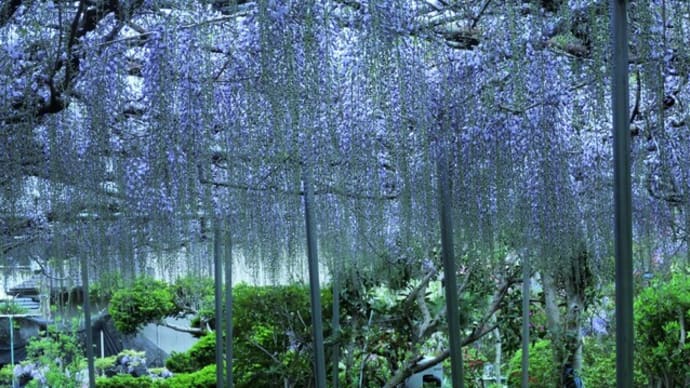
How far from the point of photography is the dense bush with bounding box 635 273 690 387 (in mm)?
7816

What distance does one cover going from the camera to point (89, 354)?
8.60 m

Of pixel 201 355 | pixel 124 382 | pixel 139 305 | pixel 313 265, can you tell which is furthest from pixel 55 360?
pixel 313 265

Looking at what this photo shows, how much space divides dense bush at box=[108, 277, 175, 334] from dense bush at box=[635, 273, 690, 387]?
6.26 meters

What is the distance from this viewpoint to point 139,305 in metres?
11.7

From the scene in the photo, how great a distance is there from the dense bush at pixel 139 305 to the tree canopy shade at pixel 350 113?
485 cm

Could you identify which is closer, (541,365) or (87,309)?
(87,309)

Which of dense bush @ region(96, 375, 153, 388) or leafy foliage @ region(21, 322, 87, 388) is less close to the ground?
leafy foliage @ region(21, 322, 87, 388)

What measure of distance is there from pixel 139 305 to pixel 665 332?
264 inches

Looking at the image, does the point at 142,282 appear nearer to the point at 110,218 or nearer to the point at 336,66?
the point at 110,218

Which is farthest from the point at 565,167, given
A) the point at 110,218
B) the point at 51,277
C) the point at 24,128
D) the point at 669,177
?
the point at 51,277

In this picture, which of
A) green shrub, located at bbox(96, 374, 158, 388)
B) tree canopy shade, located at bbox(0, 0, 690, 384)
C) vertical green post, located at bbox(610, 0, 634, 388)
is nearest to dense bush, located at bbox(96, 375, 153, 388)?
green shrub, located at bbox(96, 374, 158, 388)

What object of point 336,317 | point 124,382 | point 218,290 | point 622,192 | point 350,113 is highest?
point 350,113

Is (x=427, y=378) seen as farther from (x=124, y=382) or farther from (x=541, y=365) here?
(x=124, y=382)

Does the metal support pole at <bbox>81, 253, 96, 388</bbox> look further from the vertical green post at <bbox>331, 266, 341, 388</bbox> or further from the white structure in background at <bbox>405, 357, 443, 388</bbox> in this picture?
the white structure in background at <bbox>405, 357, 443, 388</bbox>
